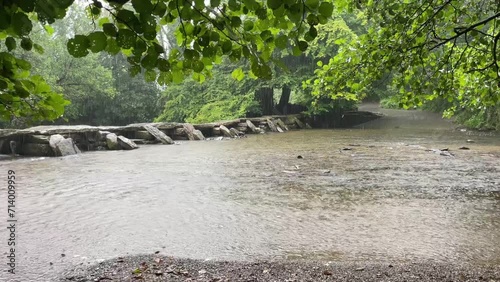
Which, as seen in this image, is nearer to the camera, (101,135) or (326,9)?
(326,9)

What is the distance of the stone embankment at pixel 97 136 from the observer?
47.2ft

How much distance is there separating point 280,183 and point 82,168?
5772mm

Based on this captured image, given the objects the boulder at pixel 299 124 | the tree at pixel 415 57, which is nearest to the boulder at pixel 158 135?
the boulder at pixel 299 124

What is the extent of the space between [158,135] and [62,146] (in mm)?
4898

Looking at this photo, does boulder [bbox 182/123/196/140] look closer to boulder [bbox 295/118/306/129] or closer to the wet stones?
the wet stones

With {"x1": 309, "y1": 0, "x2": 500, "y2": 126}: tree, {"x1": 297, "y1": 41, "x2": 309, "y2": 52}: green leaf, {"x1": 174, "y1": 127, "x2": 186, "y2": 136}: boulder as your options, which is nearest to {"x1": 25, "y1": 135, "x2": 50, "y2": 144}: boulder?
{"x1": 174, "y1": 127, "x2": 186, "y2": 136}: boulder

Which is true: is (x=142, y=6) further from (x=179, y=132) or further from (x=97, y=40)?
(x=179, y=132)

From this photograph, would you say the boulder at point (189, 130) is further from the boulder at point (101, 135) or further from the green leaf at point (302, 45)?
the green leaf at point (302, 45)

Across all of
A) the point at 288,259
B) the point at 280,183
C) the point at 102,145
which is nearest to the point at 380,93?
the point at 102,145

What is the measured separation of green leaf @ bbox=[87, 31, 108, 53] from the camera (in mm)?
2012

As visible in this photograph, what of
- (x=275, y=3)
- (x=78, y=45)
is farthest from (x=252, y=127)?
(x=78, y=45)

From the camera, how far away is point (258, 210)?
6.70 meters

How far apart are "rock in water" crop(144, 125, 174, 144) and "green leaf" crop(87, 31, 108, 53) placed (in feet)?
53.9

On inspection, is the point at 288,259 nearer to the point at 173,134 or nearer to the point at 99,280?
the point at 99,280
